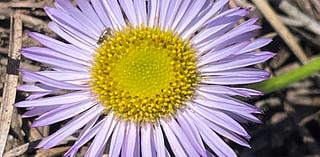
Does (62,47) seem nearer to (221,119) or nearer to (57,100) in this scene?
(57,100)

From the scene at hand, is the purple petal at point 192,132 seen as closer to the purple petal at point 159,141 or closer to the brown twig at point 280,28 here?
the purple petal at point 159,141

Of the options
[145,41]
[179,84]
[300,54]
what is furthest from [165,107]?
[300,54]

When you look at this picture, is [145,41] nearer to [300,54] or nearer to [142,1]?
[142,1]

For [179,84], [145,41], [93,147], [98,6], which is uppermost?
[98,6]

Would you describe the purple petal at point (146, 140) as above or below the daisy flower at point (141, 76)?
below

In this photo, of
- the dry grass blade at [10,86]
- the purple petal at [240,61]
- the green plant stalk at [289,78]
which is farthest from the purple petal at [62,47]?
the green plant stalk at [289,78]

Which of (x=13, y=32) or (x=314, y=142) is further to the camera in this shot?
(x=314, y=142)
